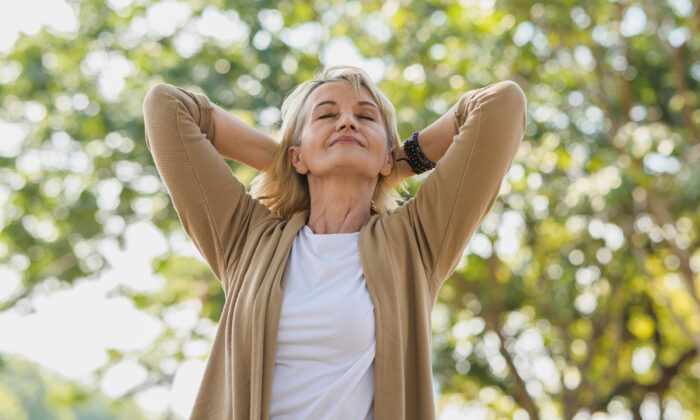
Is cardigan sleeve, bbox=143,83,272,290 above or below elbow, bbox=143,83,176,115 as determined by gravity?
below

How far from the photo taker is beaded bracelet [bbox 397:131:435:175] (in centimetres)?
237

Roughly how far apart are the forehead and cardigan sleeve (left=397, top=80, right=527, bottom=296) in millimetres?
334

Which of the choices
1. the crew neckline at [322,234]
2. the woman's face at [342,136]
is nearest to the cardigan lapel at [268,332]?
the crew neckline at [322,234]

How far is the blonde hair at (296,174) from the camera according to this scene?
238 cm

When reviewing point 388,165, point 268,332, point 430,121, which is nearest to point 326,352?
point 268,332

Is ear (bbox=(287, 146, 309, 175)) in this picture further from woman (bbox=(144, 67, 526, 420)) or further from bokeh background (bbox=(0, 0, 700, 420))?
bokeh background (bbox=(0, 0, 700, 420))

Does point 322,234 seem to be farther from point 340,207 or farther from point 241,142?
point 241,142

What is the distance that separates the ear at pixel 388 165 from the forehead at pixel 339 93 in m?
0.16

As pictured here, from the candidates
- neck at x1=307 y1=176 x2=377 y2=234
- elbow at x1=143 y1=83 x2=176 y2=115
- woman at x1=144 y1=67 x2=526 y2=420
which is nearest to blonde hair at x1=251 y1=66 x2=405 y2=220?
woman at x1=144 y1=67 x2=526 y2=420

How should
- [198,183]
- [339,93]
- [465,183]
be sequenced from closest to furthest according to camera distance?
[465,183] < [198,183] < [339,93]

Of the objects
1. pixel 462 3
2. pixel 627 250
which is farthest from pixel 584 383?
pixel 462 3

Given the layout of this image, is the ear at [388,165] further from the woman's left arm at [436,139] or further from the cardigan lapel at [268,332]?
A: the cardigan lapel at [268,332]

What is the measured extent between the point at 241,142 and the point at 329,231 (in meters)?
0.42

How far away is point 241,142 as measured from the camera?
2404mm
